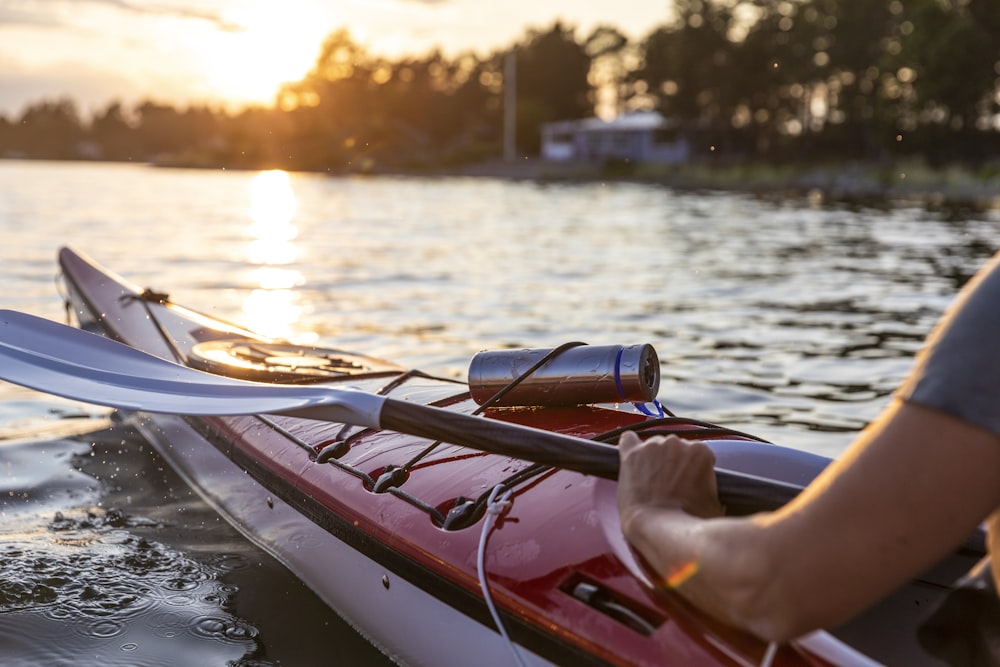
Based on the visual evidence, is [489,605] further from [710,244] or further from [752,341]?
[710,244]

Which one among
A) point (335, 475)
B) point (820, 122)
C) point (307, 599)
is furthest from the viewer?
point (820, 122)

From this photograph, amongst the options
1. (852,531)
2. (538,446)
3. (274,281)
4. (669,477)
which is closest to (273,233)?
(274,281)

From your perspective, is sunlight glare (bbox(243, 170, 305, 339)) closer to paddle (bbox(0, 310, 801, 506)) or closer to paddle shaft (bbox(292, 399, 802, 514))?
paddle (bbox(0, 310, 801, 506))

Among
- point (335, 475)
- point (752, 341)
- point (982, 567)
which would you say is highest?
point (982, 567)

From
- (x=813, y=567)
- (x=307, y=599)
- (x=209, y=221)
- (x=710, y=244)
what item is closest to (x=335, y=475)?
(x=307, y=599)

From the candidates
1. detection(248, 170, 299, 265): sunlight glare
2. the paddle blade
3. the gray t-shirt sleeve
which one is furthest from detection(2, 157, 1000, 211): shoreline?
the gray t-shirt sleeve

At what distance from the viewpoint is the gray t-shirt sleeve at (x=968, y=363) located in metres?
1.24

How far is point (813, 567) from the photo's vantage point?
140cm

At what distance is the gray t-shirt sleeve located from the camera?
1241 mm

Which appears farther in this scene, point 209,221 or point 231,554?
point 209,221

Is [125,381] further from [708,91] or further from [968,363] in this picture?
[708,91]

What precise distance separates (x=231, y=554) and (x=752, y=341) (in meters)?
5.32

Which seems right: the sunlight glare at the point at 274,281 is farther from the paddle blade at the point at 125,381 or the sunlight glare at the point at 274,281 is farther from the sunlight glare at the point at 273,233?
the paddle blade at the point at 125,381

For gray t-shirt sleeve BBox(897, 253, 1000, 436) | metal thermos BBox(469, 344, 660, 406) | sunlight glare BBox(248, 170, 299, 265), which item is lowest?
sunlight glare BBox(248, 170, 299, 265)
